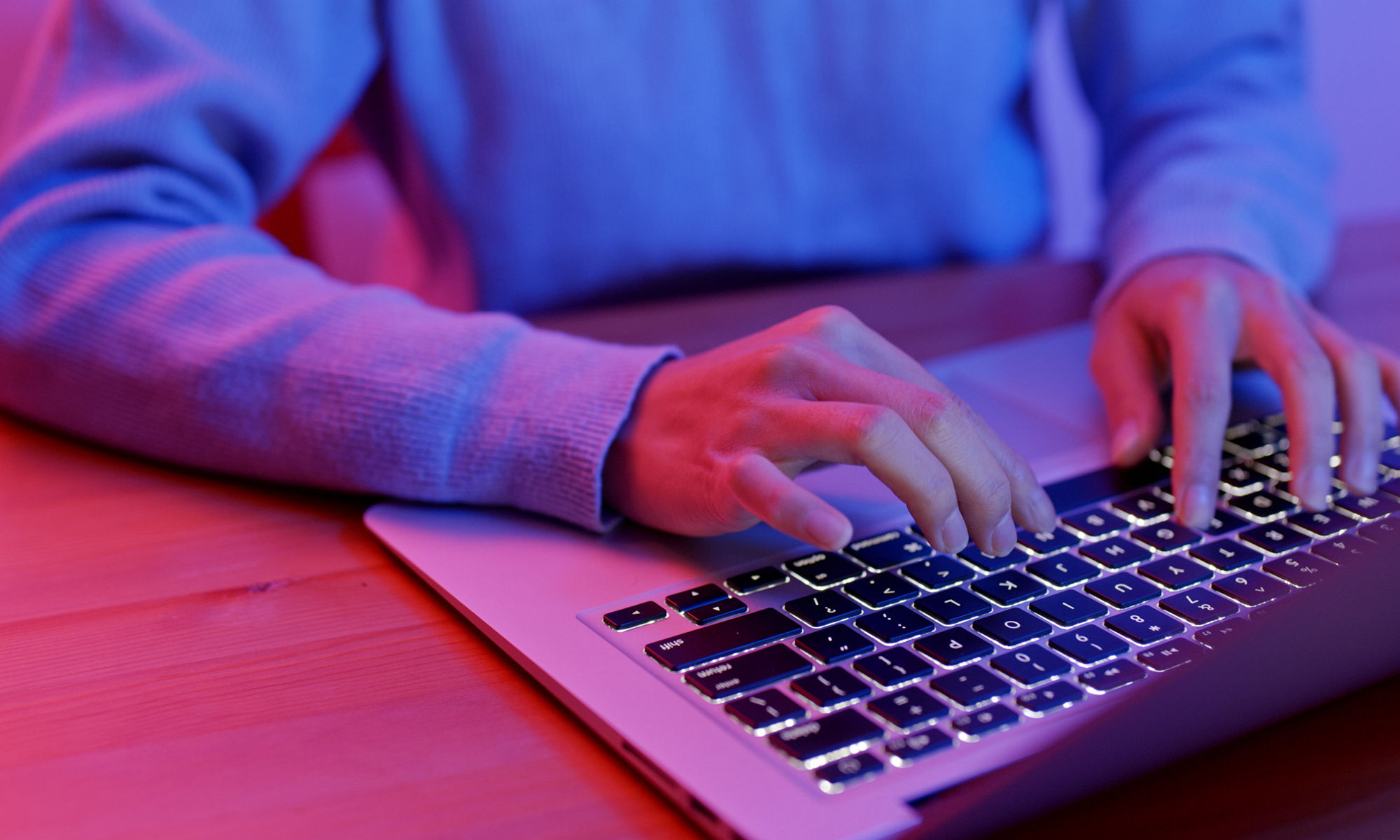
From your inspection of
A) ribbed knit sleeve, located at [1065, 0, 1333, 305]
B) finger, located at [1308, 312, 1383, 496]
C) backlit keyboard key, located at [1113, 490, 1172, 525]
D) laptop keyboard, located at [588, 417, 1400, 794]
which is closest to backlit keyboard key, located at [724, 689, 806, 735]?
laptop keyboard, located at [588, 417, 1400, 794]

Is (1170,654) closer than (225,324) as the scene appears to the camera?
Yes

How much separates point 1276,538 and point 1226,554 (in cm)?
3

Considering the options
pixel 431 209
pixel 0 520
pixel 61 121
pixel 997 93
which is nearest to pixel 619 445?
pixel 0 520

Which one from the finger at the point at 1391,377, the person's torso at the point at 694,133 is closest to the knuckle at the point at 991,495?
the finger at the point at 1391,377

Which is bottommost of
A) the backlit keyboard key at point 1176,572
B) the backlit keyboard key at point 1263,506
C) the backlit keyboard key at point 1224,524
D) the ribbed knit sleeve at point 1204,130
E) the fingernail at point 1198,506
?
the backlit keyboard key at point 1176,572

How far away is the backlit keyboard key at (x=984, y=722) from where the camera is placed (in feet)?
1.00

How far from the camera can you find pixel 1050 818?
0.29m

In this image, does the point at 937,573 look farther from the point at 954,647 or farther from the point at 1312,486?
the point at 1312,486

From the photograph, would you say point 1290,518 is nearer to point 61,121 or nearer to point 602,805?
point 602,805

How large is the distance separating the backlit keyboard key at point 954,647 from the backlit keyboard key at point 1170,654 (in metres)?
0.05

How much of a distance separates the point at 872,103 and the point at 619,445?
0.55m

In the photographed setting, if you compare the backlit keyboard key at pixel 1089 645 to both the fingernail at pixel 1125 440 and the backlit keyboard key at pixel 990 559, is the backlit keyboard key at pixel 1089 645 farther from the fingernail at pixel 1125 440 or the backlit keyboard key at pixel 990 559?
the fingernail at pixel 1125 440

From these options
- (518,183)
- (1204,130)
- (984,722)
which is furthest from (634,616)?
(1204,130)

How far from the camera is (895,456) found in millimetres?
396
